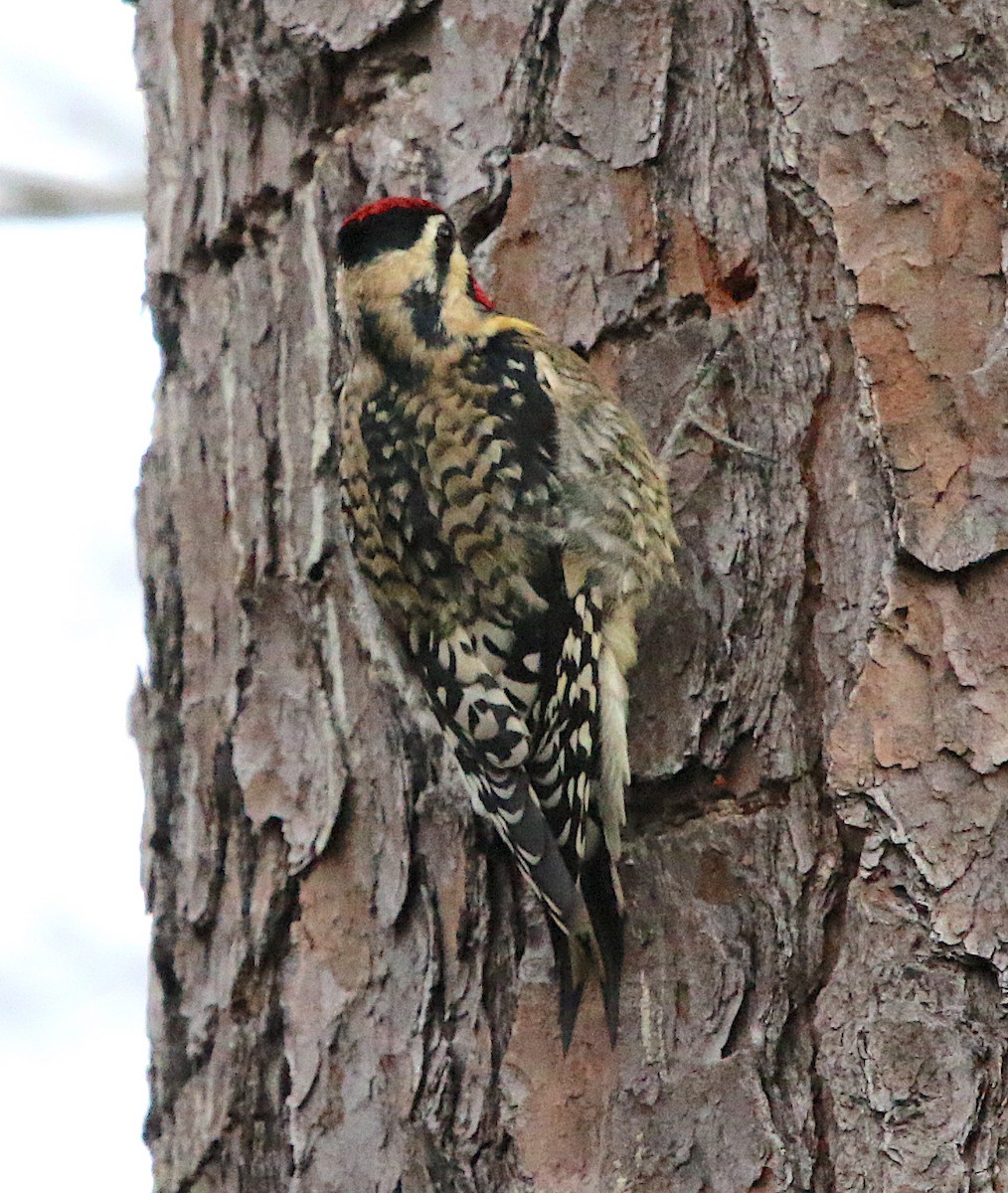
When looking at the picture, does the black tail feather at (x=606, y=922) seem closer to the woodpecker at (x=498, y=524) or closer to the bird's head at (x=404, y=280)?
the woodpecker at (x=498, y=524)

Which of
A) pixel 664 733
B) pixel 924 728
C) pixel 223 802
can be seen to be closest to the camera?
pixel 924 728

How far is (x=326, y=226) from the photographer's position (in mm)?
2764

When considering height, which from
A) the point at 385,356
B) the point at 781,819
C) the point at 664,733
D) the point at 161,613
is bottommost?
the point at 781,819

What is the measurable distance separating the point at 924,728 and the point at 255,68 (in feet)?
5.30

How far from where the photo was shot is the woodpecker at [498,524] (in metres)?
2.49

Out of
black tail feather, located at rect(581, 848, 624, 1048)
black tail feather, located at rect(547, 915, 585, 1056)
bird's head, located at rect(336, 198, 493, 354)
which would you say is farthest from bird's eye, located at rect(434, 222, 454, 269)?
black tail feather, located at rect(547, 915, 585, 1056)

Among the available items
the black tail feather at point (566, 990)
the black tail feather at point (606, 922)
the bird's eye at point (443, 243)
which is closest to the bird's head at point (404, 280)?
the bird's eye at point (443, 243)

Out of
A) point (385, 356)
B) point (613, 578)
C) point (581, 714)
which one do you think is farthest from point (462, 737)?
point (385, 356)

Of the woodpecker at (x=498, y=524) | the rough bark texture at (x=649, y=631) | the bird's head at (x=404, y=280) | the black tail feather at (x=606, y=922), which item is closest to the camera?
the rough bark texture at (x=649, y=631)

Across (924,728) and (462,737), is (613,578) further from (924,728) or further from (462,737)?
(924,728)

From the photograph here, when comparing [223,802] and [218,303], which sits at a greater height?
[218,303]

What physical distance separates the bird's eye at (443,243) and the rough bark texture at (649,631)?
51 mm

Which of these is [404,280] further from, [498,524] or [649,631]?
[649,631]

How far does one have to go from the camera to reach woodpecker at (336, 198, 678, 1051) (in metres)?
2.49
